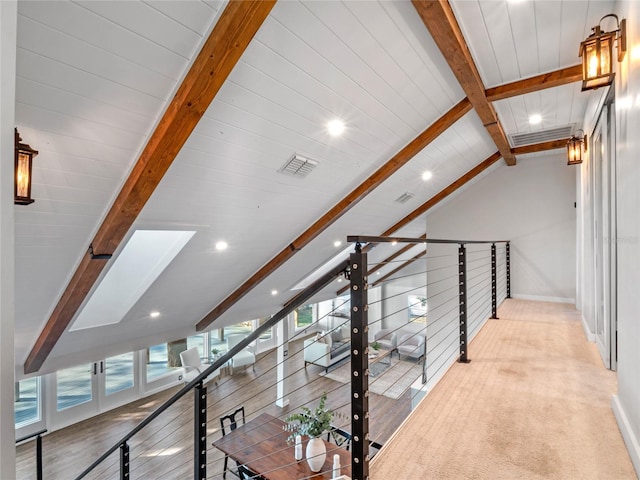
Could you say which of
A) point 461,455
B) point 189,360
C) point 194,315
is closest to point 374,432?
point 194,315

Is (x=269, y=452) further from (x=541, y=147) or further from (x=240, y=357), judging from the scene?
(x=541, y=147)

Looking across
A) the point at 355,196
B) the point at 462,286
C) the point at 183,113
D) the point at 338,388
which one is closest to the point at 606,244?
the point at 462,286

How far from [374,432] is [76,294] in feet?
16.4

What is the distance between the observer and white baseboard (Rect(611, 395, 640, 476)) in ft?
4.46

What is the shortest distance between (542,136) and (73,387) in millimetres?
8917

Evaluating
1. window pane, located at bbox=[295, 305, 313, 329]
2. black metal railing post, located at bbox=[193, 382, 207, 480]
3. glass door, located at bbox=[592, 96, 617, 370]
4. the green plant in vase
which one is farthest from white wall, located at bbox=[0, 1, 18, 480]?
window pane, located at bbox=[295, 305, 313, 329]

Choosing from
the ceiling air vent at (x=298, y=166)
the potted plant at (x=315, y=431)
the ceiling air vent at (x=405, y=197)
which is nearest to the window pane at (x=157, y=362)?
the potted plant at (x=315, y=431)

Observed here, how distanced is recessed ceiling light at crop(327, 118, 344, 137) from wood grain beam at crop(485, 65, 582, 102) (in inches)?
58.8

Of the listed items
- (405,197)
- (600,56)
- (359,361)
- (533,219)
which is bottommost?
(359,361)

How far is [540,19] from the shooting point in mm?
2221

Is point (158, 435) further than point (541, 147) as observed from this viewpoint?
Yes

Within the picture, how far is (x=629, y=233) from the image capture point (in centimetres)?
148

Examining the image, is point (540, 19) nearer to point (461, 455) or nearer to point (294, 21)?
point (294, 21)

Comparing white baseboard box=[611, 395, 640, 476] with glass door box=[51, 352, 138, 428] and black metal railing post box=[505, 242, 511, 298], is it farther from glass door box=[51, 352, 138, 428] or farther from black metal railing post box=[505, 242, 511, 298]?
glass door box=[51, 352, 138, 428]
